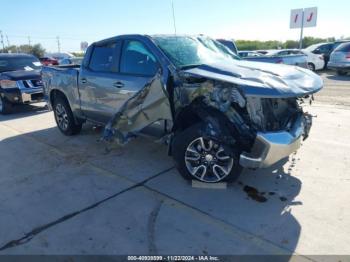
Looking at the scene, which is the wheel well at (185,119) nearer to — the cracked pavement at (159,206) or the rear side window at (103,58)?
the cracked pavement at (159,206)

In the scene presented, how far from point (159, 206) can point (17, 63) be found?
8727 millimetres

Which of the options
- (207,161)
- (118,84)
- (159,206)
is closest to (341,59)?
(118,84)

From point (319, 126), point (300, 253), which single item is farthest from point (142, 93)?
point (319, 126)

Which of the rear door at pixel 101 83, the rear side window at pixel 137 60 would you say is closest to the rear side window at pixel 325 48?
the rear door at pixel 101 83

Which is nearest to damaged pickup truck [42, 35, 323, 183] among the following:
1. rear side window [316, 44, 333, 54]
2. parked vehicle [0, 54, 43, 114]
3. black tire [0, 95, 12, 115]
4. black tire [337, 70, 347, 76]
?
parked vehicle [0, 54, 43, 114]

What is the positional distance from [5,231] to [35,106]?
7.86m

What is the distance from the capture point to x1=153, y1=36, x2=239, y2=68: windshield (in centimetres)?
450

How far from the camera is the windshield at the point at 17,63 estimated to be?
398 inches

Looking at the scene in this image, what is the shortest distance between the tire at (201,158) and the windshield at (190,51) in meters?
1.02

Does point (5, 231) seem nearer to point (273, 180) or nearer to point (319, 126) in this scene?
point (273, 180)

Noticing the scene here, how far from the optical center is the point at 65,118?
21.8 feet

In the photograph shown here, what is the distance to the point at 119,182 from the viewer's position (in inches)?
172

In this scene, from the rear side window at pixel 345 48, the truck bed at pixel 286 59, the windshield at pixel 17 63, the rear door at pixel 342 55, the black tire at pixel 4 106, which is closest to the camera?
the black tire at pixel 4 106

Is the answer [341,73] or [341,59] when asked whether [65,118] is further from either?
[341,73]
